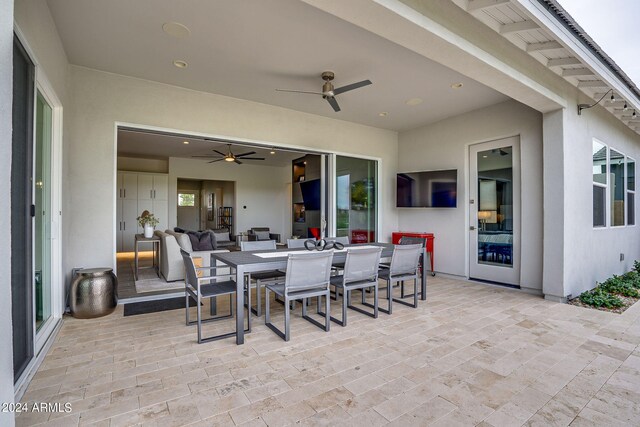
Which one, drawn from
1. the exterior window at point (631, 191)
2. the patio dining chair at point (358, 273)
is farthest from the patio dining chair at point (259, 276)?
the exterior window at point (631, 191)

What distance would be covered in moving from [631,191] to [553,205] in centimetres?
350

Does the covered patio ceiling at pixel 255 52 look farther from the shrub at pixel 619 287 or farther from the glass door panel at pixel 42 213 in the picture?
the shrub at pixel 619 287

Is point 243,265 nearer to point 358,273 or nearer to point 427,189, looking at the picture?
point 358,273

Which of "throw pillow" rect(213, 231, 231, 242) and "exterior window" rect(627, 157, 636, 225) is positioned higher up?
"exterior window" rect(627, 157, 636, 225)

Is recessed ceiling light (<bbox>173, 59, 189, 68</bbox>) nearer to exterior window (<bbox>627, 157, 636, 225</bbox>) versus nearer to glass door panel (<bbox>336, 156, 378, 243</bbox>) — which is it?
glass door panel (<bbox>336, 156, 378, 243</bbox>)

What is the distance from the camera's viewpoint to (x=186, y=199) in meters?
12.7

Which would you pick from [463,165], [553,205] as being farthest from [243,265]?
[463,165]

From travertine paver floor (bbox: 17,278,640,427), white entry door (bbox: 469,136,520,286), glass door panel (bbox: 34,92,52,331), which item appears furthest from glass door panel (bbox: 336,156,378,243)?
glass door panel (bbox: 34,92,52,331)

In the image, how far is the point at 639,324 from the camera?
3369mm

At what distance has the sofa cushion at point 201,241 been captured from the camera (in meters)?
5.32

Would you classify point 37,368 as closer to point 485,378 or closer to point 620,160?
point 485,378

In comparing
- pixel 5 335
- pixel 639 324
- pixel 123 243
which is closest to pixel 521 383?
pixel 639 324

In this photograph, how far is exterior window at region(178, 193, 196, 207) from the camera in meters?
12.5

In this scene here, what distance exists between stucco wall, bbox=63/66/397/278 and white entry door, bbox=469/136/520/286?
379cm
